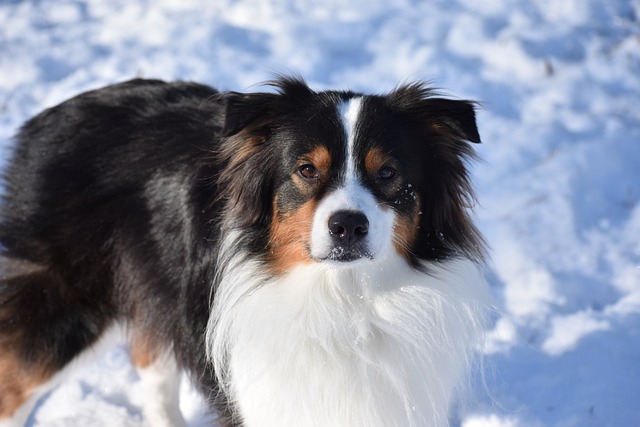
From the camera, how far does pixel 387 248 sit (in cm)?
330

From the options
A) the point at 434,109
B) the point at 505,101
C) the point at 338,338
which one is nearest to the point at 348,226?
the point at 338,338

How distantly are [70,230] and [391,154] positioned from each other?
190 centimetres

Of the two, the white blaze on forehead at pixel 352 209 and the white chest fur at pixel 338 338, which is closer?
the white blaze on forehead at pixel 352 209

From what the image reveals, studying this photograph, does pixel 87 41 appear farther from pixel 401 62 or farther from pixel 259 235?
pixel 259 235

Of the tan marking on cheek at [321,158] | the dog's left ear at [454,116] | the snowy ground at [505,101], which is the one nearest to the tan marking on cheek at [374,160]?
the tan marking on cheek at [321,158]

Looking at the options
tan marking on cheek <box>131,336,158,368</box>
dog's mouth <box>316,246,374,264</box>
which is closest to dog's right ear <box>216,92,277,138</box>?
dog's mouth <box>316,246,374,264</box>

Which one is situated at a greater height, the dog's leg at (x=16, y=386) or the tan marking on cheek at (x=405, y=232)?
the tan marking on cheek at (x=405, y=232)

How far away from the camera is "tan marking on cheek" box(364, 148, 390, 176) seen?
331cm

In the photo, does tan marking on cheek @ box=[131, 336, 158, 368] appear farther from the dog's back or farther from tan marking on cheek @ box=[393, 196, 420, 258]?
tan marking on cheek @ box=[393, 196, 420, 258]

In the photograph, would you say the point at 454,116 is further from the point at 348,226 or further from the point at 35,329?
the point at 35,329

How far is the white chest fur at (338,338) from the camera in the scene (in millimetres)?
3457

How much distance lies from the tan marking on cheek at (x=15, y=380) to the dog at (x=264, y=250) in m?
0.01

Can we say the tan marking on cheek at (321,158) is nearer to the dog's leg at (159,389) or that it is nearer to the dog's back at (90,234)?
the dog's back at (90,234)

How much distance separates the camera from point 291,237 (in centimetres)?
341
